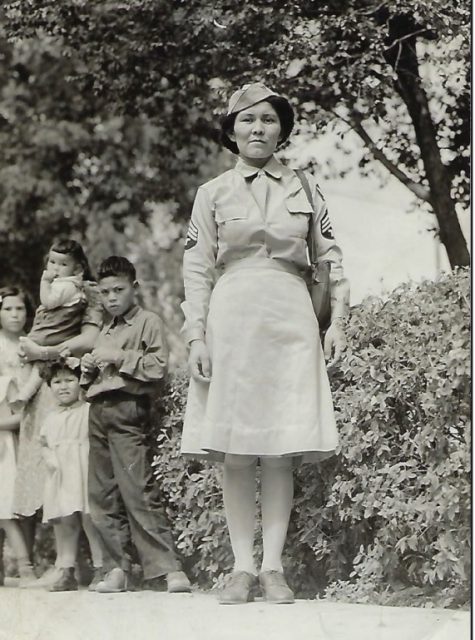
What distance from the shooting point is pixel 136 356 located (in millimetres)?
5527

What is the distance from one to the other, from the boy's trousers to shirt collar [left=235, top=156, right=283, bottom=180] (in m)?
1.08

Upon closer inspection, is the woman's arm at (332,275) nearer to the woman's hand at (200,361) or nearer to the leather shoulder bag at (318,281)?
the leather shoulder bag at (318,281)

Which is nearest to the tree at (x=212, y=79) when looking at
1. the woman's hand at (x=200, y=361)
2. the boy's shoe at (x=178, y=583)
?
the woman's hand at (x=200, y=361)

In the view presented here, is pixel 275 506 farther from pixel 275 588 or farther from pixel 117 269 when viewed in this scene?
pixel 117 269

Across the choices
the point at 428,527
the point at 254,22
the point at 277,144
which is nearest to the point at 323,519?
the point at 428,527

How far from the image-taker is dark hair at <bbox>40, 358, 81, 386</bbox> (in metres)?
5.68

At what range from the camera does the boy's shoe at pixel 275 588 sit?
5000mm

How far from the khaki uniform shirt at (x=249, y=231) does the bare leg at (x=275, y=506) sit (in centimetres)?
59

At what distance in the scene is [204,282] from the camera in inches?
205

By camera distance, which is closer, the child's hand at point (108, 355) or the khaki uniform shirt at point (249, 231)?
the khaki uniform shirt at point (249, 231)

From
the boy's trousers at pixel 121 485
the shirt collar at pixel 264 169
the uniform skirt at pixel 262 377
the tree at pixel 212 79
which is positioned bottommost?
the boy's trousers at pixel 121 485

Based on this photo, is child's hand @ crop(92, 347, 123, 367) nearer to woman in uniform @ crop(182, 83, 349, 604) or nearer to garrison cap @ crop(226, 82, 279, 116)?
woman in uniform @ crop(182, 83, 349, 604)

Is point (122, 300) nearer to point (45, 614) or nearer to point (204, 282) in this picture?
point (204, 282)

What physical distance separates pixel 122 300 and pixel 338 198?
1.02 meters
